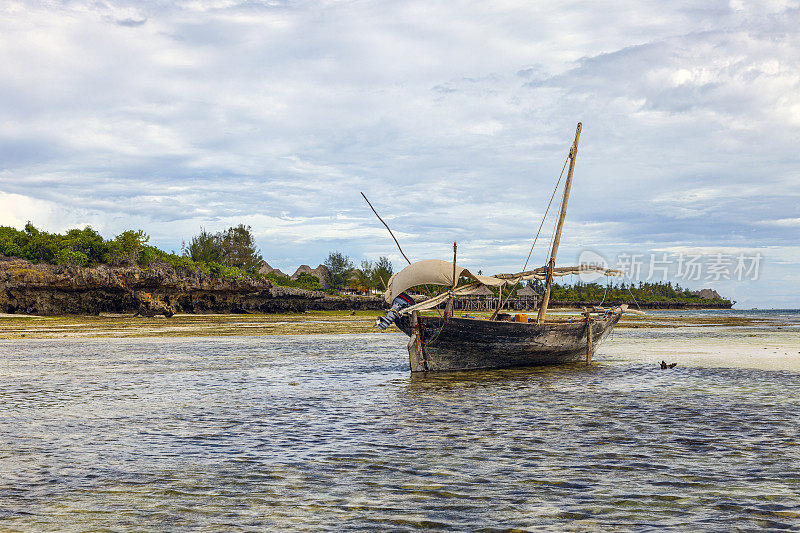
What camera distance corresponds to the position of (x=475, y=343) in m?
20.5

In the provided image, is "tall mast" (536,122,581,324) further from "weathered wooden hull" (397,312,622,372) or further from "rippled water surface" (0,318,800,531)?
"rippled water surface" (0,318,800,531)

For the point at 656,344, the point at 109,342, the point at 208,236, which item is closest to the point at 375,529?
the point at 109,342

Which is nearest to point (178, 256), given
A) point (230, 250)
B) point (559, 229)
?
point (230, 250)

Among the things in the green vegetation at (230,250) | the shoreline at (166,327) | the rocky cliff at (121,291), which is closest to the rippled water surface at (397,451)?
the shoreline at (166,327)

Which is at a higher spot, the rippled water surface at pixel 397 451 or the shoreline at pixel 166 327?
the rippled water surface at pixel 397 451

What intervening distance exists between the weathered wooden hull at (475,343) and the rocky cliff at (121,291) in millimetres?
57756

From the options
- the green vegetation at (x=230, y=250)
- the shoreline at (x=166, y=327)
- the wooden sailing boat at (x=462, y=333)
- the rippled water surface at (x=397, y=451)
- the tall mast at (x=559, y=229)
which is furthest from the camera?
the green vegetation at (x=230, y=250)

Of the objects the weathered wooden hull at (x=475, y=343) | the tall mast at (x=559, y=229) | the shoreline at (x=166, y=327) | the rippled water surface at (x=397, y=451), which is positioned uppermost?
the tall mast at (x=559, y=229)

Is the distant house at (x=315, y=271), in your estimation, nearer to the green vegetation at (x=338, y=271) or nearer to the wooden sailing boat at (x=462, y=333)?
the green vegetation at (x=338, y=271)

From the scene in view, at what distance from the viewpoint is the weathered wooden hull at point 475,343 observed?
19906 millimetres

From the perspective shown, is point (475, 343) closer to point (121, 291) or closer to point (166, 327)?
point (166, 327)

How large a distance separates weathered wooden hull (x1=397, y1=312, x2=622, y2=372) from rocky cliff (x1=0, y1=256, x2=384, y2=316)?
5776 cm

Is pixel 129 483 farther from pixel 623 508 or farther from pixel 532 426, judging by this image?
pixel 532 426

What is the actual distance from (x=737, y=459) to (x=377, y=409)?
713cm
